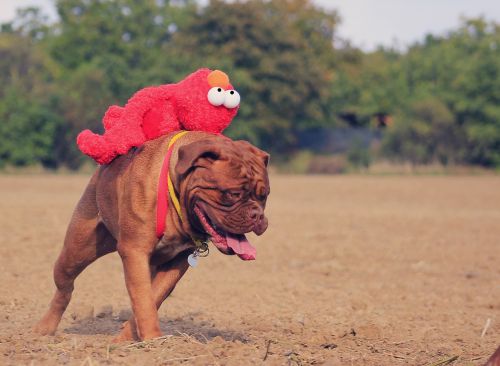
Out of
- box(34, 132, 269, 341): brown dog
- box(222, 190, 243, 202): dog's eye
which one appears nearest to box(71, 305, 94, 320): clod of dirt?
box(34, 132, 269, 341): brown dog

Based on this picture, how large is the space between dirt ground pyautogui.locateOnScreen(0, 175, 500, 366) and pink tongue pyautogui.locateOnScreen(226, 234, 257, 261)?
0.52 metres

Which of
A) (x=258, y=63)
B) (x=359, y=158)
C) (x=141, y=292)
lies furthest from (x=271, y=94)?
(x=141, y=292)

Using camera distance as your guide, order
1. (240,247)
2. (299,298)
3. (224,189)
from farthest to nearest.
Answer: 1. (299,298)
2. (240,247)
3. (224,189)

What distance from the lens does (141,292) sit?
539cm

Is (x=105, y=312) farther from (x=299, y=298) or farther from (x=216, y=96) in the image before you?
(x=216, y=96)

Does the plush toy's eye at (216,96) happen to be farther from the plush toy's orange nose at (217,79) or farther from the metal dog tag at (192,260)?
the metal dog tag at (192,260)

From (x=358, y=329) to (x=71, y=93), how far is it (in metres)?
39.2

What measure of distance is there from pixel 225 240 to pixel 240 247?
96mm

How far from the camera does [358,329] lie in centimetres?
704

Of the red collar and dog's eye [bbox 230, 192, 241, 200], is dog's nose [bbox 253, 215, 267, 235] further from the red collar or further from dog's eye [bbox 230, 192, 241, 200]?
the red collar

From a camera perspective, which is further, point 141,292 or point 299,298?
point 299,298

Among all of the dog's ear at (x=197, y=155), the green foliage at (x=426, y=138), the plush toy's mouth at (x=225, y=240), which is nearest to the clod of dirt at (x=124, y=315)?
the plush toy's mouth at (x=225, y=240)

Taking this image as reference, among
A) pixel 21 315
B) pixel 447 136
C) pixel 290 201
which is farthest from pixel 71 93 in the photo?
pixel 21 315

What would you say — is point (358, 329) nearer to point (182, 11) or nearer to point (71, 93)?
point (71, 93)
